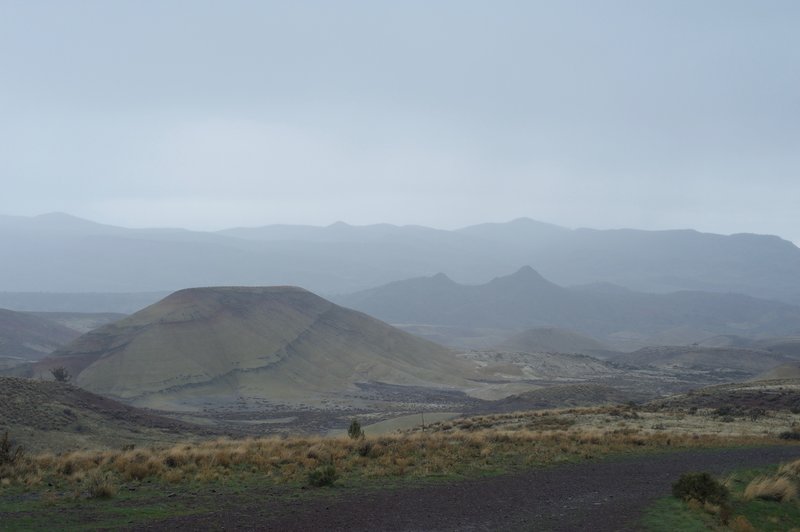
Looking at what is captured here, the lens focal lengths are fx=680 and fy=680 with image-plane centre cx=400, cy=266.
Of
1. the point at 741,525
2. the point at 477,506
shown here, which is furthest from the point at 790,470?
the point at 477,506

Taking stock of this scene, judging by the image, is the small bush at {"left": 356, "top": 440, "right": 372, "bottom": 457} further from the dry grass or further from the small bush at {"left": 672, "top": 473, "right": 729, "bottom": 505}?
the small bush at {"left": 672, "top": 473, "right": 729, "bottom": 505}

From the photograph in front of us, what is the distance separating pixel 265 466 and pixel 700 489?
9.41 meters

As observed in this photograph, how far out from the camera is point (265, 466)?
1602cm

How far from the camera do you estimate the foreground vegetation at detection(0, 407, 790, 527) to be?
1216 cm

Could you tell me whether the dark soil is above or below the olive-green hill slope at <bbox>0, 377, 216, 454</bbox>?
above

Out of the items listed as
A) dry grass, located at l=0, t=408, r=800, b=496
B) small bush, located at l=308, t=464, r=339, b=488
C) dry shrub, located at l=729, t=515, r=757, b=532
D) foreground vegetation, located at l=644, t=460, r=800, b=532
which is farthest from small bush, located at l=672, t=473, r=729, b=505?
small bush, located at l=308, t=464, r=339, b=488

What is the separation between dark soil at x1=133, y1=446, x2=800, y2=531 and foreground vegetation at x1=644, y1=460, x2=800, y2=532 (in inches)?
19.4

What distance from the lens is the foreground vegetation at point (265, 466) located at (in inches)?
479

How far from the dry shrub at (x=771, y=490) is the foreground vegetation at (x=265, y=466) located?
479cm

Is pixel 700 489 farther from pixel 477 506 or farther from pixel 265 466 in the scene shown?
pixel 265 466

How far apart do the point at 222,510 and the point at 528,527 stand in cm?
516

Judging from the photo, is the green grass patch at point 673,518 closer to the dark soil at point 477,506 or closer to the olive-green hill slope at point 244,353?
the dark soil at point 477,506

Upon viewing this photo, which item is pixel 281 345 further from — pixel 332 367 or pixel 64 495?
pixel 64 495

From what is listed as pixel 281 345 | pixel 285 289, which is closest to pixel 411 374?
pixel 281 345
